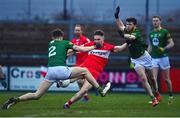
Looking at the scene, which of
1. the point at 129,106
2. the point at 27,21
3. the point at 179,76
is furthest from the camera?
the point at 27,21

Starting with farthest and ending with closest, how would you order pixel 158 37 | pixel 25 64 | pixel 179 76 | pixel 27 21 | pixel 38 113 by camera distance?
pixel 27 21 < pixel 25 64 < pixel 179 76 < pixel 158 37 < pixel 38 113

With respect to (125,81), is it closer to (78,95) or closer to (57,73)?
(78,95)

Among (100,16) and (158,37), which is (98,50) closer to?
(158,37)

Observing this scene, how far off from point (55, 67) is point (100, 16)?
1547cm

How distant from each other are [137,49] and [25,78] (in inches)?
381

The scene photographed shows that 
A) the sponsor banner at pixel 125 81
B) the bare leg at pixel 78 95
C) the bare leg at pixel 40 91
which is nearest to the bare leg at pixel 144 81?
the bare leg at pixel 78 95

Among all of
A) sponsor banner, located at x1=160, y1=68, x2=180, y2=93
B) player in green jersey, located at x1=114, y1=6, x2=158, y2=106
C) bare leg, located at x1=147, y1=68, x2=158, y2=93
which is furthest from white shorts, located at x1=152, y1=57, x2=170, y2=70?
sponsor banner, located at x1=160, y1=68, x2=180, y2=93

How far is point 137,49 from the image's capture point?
17422 millimetres

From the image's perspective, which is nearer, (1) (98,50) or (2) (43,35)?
(1) (98,50)

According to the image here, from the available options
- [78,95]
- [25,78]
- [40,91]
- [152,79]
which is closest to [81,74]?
[78,95]

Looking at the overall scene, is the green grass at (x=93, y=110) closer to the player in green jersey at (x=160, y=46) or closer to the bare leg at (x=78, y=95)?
the bare leg at (x=78, y=95)

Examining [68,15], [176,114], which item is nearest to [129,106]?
[176,114]

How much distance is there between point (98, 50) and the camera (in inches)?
685

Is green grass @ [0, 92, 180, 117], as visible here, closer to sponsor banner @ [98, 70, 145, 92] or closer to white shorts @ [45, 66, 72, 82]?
white shorts @ [45, 66, 72, 82]
